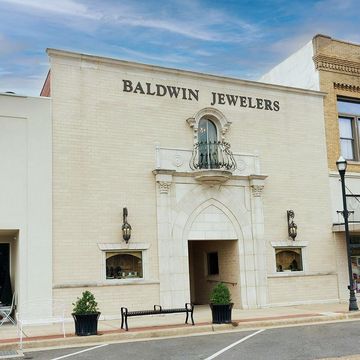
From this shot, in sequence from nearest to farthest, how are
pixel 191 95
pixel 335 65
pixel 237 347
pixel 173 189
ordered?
pixel 237 347 < pixel 173 189 < pixel 191 95 < pixel 335 65

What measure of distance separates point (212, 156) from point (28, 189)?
250 inches

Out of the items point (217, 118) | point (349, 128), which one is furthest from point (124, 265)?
point (349, 128)

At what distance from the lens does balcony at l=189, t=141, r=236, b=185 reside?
1805 centimetres

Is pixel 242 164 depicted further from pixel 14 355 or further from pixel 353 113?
pixel 14 355

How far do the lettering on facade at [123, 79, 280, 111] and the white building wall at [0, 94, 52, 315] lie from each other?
10.3ft

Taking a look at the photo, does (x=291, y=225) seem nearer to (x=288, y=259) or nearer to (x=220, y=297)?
(x=288, y=259)

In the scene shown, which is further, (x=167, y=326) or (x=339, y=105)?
(x=339, y=105)

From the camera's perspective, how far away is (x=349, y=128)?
22.4 meters

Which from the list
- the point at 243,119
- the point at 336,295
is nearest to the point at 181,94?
the point at 243,119

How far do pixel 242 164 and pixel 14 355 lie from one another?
35.7 feet

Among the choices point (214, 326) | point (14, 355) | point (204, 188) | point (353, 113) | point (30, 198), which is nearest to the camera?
point (14, 355)

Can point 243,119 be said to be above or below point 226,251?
above

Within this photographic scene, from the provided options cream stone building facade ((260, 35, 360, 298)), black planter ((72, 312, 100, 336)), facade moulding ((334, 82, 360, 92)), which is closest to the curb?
black planter ((72, 312, 100, 336))

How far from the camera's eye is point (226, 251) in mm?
19750
